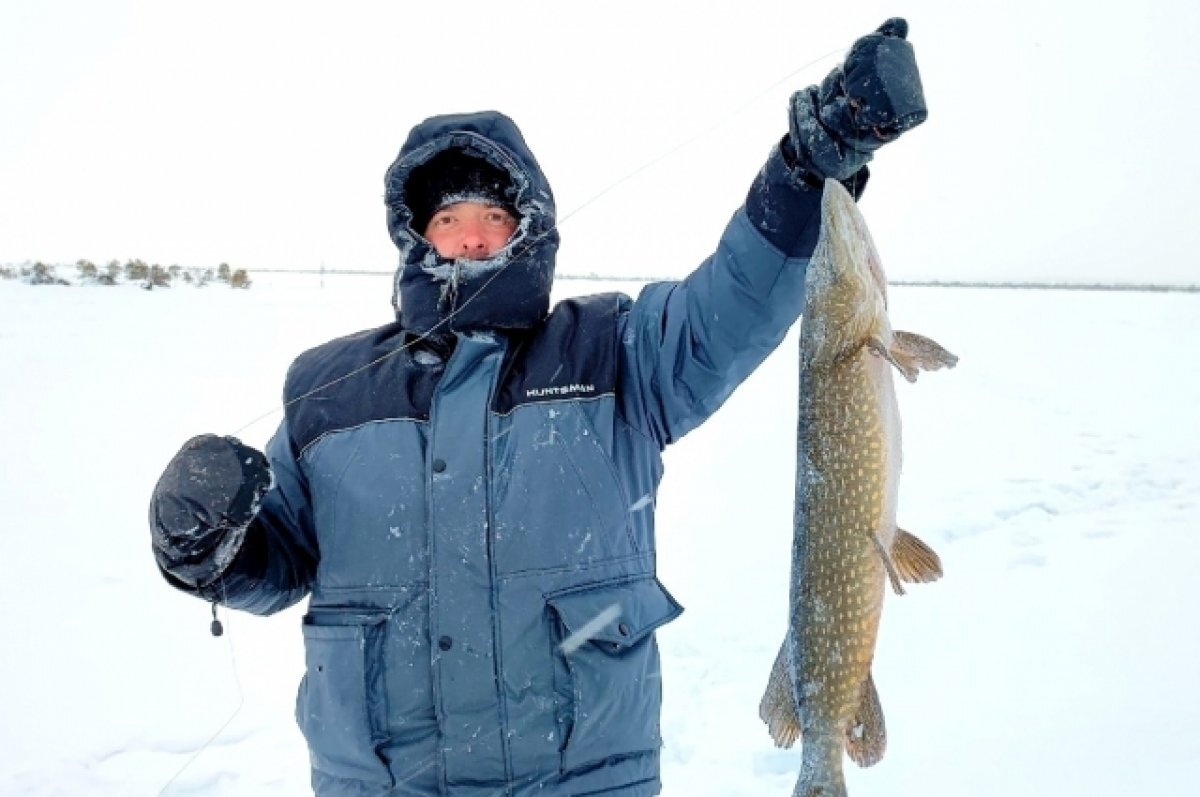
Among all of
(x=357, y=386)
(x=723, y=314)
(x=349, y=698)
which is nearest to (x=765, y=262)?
(x=723, y=314)

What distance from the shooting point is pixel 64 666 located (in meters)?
4.47

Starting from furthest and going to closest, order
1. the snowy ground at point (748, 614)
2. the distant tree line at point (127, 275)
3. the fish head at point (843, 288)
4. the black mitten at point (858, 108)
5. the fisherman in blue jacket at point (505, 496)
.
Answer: the distant tree line at point (127, 275)
the snowy ground at point (748, 614)
the fisherman in blue jacket at point (505, 496)
the fish head at point (843, 288)
the black mitten at point (858, 108)

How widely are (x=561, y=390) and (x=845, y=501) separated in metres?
0.72

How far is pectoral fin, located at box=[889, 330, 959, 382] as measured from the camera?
1.78 m

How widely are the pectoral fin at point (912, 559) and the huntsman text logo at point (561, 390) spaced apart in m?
0.80

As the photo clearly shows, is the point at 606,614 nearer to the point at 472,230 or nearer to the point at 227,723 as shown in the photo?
the point at 472,230

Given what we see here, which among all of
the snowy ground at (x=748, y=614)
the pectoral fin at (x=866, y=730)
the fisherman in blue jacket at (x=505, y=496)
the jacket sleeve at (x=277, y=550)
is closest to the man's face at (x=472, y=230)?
the fisherman in blue jacket at (x=505, y=496)

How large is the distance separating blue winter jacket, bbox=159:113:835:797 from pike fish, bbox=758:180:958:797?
17 centimetres

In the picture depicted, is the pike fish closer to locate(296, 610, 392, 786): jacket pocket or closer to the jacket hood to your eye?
the jacket hood

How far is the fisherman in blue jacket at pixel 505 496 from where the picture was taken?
183 centimetres

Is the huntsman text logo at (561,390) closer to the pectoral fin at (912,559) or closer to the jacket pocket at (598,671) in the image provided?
the jacket pocket at (598,671)

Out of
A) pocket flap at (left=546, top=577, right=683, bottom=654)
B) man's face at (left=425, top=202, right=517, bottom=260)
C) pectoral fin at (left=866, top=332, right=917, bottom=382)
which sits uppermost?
man's face at (left=425, top=202, right=517, bottom=260)

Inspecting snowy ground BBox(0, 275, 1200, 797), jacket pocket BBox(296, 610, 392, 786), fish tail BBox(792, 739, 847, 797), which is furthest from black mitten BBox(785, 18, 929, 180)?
snowy ground BBox(0, 275, 1200, 797)

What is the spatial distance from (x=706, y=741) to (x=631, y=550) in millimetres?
2149
